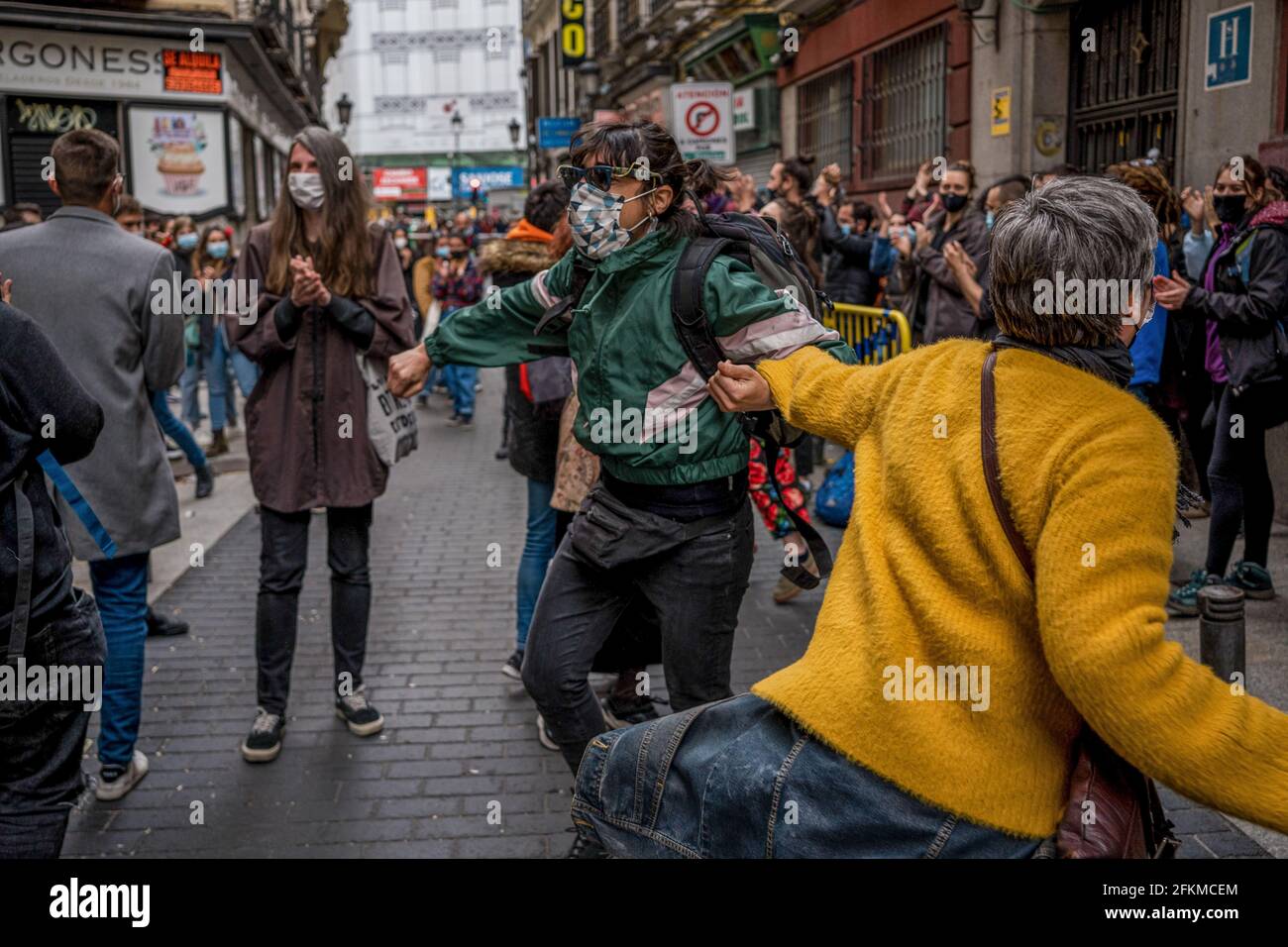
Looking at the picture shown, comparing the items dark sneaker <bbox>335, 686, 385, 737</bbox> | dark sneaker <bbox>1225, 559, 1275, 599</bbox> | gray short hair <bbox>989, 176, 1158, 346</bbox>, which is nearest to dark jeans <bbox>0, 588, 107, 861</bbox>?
dark sneaker <bbox>335, 686, 385, 737</bbox>

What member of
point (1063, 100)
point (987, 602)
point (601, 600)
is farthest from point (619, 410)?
point (1063, 100)

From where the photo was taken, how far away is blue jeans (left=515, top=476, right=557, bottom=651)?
5738mm

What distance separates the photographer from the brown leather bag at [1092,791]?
205 centimetres

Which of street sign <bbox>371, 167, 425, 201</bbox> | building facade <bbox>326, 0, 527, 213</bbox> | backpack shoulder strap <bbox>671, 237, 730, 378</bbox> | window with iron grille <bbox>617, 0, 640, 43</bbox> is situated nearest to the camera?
backpack shoulder strap <bbox>671, 237, 730, 378</bbox>

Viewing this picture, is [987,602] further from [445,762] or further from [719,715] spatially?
[445,762]

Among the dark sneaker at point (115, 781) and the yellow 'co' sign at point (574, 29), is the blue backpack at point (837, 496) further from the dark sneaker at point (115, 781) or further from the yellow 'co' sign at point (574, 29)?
the yellow 'co' sign at point (574, 29)

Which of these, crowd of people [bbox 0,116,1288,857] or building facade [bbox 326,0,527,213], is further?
building facade [bbox 326,0,527,213]

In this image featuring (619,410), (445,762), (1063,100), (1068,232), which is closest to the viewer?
(1068,232)

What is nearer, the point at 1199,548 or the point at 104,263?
the point at 104,263

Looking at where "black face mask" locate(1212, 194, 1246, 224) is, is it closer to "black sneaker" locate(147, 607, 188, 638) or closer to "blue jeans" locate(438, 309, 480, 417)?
"black sneaker" locate(147, 607, 188, 638)

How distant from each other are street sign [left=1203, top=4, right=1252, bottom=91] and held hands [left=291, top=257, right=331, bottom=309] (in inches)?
246

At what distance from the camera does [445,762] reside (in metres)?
4.98
